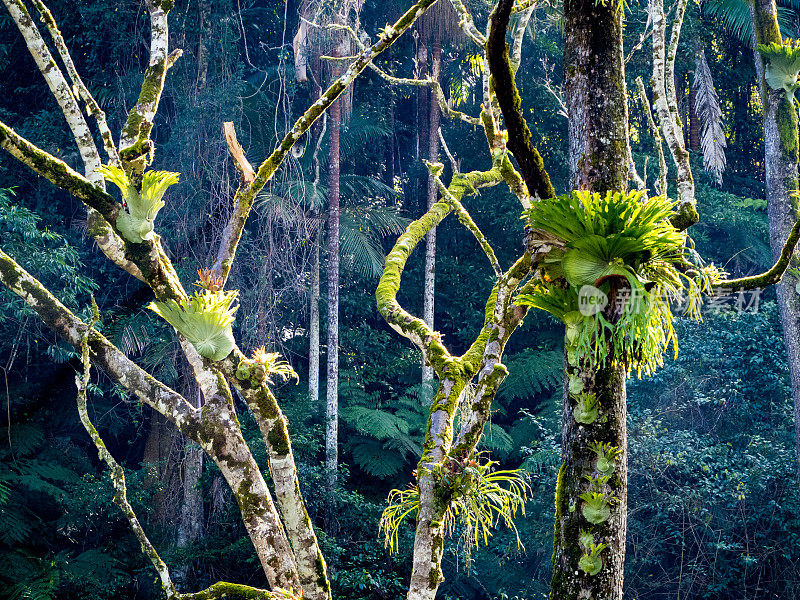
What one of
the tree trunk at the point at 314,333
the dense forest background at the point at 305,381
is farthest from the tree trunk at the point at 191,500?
the tree trunk at the point at 314,333

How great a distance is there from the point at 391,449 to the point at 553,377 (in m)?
2.70

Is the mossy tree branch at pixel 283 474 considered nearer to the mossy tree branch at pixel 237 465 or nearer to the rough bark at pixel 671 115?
the mossy tree branch at pixel 237 465

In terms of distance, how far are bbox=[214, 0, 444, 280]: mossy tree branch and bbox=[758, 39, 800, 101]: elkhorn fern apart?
5.13 m

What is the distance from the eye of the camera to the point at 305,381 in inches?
455

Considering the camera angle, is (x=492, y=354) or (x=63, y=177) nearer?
(x=63, y=177)

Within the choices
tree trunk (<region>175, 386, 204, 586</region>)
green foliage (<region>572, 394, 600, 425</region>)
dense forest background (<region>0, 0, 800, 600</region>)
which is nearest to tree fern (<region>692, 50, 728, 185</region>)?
dense forest background (<region>0, 0, 800, 600</region>)

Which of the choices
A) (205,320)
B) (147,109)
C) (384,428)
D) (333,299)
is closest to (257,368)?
(205,320)

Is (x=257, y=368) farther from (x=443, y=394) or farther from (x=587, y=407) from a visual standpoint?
(x=587, y=407)

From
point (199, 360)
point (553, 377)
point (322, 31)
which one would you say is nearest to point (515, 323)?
point (199, 360)

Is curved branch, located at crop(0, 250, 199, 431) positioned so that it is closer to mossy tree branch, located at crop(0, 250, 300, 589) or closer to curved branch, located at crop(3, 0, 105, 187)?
mossy tree branch, located at crop(0, 250, 300, 589)

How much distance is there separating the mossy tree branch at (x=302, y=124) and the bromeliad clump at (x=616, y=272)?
140 centimetres

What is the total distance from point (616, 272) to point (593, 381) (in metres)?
0.42

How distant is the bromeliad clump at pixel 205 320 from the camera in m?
2.81

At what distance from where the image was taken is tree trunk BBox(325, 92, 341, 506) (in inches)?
384
